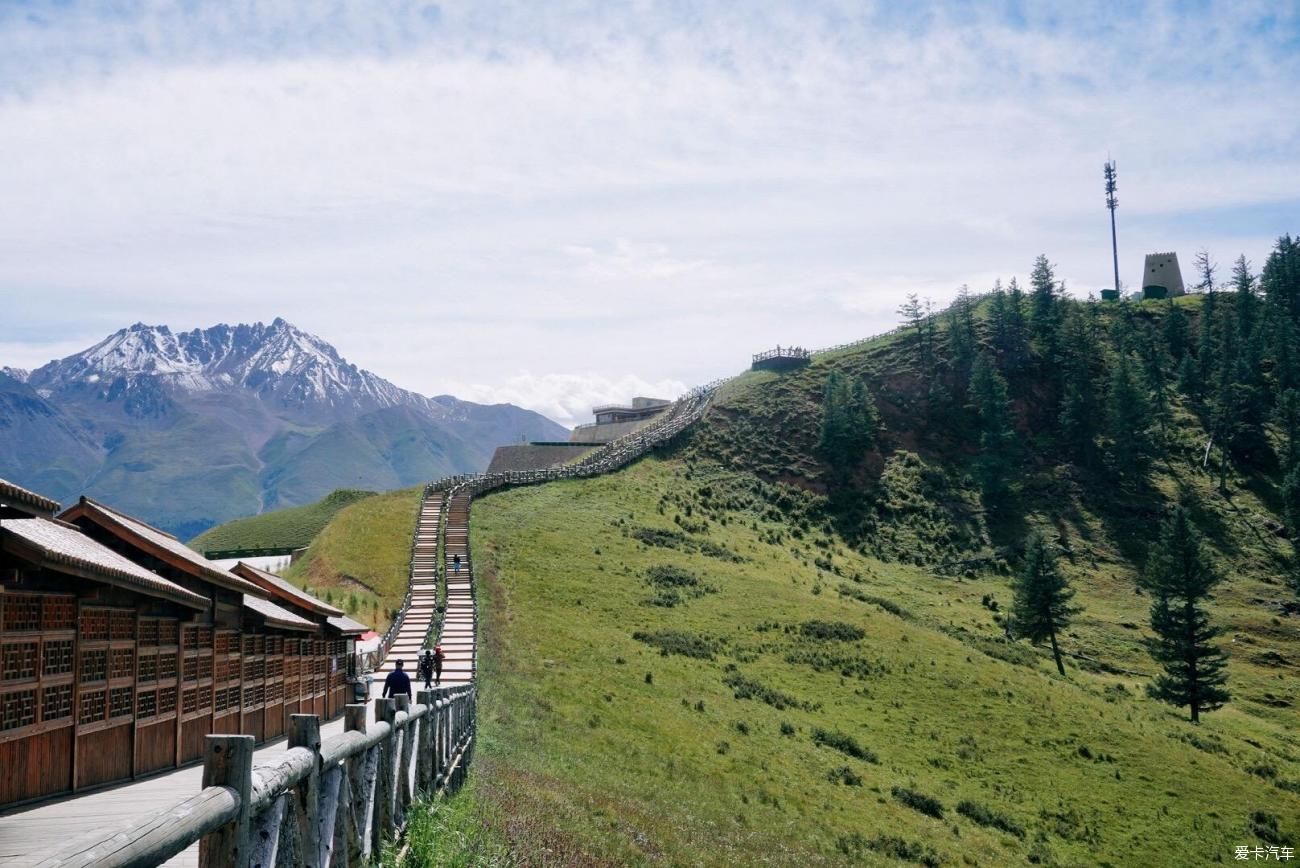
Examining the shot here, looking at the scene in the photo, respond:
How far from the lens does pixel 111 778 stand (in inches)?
623

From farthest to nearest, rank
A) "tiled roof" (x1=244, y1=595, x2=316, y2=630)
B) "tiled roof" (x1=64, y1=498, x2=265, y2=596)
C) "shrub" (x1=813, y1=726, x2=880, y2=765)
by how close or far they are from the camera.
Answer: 1. "shrub" (x1=813, y1=726, x2=880, y2=765)
2. "tiled roof" (x1=244, y1=595, x2=316, y2=630)
3. "tiled roof" (x1=64, y1=498, x2=265, y2=596)

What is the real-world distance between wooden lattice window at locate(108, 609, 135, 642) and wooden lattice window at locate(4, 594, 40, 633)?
7.74 ft

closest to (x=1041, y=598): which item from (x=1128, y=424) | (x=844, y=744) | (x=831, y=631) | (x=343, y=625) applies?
(x=831, y=631)

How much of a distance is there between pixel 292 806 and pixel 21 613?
904cm

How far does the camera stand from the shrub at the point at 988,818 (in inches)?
1502

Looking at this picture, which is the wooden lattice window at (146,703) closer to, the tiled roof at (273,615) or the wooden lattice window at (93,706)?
the wooden lattice window at (93,706)

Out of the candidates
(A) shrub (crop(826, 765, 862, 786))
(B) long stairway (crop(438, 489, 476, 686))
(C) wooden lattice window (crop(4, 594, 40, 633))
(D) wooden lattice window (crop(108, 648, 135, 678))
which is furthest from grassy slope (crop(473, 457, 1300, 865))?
(C) wooden lattice window (crop(4, 594, 40, 633))

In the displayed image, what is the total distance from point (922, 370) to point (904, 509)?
3359 cm

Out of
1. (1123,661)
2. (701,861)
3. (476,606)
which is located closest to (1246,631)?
(1123,661)

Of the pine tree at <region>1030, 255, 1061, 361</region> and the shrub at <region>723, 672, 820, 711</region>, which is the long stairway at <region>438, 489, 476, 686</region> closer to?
the shrub at <region>723, 672, 820, 711</region>

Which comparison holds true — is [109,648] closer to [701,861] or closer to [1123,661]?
[701,861]

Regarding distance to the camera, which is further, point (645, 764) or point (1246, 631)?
point (1246, 631)

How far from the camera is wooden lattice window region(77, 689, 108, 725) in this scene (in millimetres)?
14953

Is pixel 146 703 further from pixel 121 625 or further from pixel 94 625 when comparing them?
pixel 94 625
